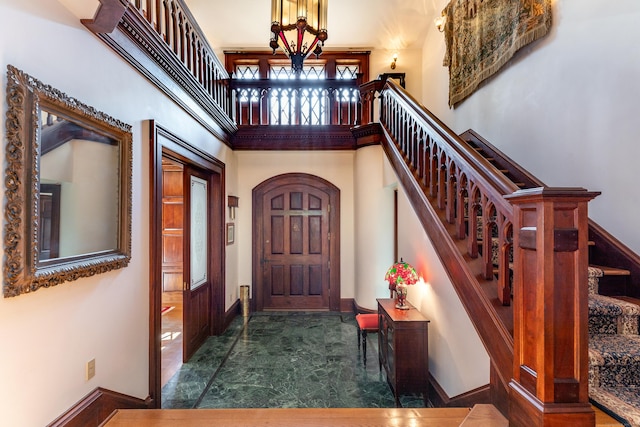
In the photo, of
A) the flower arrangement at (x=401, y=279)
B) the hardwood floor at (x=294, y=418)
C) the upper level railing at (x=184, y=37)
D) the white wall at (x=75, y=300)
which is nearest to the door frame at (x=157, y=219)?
the white wall at (x=75, y=300)

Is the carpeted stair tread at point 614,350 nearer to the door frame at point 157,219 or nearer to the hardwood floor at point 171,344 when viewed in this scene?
the door frame at point 157,219

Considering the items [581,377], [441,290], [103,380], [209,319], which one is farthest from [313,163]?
[581,377]

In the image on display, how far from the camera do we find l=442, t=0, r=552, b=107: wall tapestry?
9.48 feet

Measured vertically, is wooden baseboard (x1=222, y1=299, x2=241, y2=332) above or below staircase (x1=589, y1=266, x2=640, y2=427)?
below

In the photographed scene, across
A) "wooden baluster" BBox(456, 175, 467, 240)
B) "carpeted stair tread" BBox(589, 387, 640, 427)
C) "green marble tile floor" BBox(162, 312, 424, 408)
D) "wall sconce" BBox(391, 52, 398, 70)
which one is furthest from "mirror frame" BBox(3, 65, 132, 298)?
"wall sconce" BBox(391, 52, 398, 70)

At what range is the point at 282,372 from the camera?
10.4ft

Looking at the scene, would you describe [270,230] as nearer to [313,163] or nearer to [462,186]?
[313,163]

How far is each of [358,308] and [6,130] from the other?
4334mm

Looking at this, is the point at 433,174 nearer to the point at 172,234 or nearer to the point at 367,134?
the point at 367,134

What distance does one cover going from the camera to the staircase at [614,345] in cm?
138

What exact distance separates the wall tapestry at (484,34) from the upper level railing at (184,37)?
3215 millimetres

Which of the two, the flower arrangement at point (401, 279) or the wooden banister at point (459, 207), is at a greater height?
the wooden banister at point (459, 207)

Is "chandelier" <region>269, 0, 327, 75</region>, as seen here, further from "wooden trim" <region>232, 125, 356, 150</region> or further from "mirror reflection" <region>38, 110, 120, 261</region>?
"wooden trim" <region>232, 125, 356, 150</region>

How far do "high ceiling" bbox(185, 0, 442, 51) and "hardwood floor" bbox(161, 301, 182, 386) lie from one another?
4.88 meters
